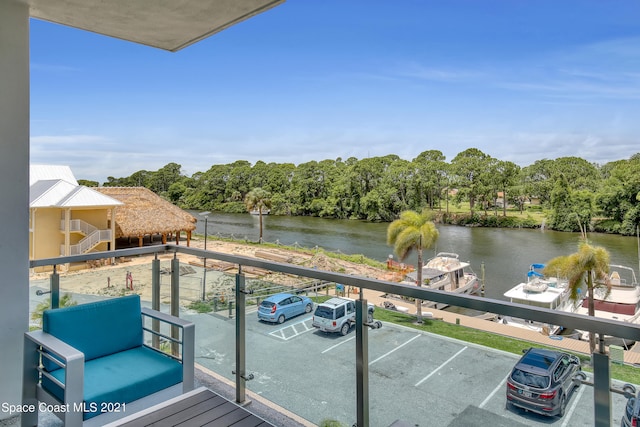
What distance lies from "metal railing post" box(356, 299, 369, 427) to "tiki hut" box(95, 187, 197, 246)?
2002 cm

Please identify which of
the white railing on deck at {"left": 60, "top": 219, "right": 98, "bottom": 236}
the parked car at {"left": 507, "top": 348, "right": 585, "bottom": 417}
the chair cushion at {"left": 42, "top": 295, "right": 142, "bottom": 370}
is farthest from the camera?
the white railing on deck at {"left": 60, "top": 219, "right": 98, "bottom": 236}

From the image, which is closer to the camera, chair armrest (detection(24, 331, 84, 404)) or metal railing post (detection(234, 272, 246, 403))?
chair armrest (detection(24, 331, 84, 404))

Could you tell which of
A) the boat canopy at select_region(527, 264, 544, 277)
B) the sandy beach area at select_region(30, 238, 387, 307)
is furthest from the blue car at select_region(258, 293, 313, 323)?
the boat canopy at select_region(527, 264, 544, 277)

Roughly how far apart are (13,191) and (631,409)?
248cm

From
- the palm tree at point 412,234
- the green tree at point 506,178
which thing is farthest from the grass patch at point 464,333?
the green tree at point 506,178

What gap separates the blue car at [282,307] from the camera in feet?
5.59

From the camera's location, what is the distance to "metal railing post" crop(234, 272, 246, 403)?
1.96 m

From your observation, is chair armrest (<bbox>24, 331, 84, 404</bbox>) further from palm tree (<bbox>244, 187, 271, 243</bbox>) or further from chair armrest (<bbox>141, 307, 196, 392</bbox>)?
palm tree (<bbox>244, 187, 271, 243</bbox>)

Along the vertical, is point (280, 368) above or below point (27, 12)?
below

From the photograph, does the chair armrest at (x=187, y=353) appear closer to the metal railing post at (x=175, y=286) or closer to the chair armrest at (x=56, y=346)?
the chair armrest at (x=56, y=346)

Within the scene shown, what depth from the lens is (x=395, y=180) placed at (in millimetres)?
35594

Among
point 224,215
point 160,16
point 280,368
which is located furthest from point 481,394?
point 224,215

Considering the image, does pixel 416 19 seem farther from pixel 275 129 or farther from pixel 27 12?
pixel 27 12

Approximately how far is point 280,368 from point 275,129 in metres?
42.8
